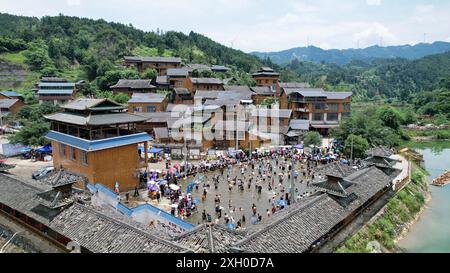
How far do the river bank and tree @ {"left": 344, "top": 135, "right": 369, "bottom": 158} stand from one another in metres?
7.15

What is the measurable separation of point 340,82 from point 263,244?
478ft

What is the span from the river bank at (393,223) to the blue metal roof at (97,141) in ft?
57.4

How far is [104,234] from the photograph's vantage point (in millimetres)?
13109

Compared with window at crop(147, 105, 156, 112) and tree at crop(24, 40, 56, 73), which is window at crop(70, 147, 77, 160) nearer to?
window at crop(147, 105, 156, 112)

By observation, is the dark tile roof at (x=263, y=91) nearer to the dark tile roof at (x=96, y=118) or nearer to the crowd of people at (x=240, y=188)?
the crowd of people at (x=240, y=188)

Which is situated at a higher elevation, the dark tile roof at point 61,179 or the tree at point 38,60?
the tree at point 38,60

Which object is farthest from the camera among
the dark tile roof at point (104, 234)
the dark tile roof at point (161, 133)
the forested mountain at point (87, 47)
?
the forested mountain at point (87, 47)

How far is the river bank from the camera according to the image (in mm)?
17141

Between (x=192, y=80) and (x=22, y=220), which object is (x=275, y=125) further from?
(x=22, y=220)

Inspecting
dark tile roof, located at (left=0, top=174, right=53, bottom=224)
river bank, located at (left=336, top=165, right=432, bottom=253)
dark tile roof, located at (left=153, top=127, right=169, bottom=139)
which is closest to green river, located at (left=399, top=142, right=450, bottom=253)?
river bank, located at (left=336, top=165, right=432, bottom=253)

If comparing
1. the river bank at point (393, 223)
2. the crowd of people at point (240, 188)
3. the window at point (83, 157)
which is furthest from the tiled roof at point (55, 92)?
the river bank at point (393, 223)

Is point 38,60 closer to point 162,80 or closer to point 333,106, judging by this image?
point 162,80

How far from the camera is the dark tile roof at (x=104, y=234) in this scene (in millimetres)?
11781
